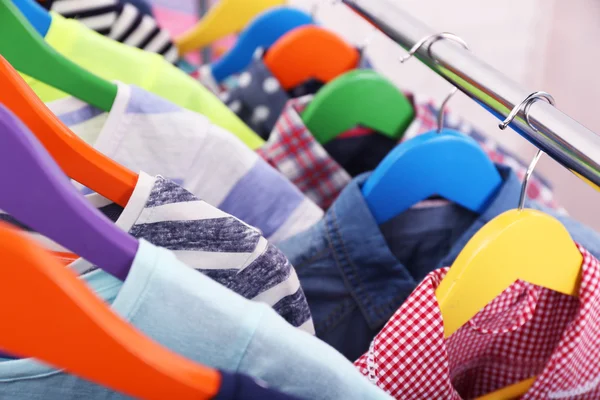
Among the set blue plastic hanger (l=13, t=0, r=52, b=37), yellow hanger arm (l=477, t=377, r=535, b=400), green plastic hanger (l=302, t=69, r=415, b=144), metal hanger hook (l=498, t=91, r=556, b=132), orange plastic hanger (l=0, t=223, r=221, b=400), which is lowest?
yellow hanger arm (l=477, t=377, r=535, b=400)

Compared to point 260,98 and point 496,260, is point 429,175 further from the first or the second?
point 260,98

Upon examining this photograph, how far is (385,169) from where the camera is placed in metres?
0.48

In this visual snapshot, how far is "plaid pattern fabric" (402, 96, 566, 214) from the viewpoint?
25.3 inches

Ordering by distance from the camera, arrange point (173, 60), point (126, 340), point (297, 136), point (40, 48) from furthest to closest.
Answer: point (173, 60), point (297, 136), point (40, 48), point (126, 340)

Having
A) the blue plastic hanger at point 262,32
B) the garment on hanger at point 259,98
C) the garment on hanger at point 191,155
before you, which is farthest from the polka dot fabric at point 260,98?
the garment on hanger at point 191,155

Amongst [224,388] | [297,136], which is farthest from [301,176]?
[224,388]

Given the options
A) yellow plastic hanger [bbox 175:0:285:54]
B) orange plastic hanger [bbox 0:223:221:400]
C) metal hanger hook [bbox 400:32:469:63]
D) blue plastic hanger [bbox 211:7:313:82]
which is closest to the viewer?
orange plastic hanger [bbox 0:223:221:400]

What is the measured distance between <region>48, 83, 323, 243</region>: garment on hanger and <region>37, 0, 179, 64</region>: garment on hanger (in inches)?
10.6

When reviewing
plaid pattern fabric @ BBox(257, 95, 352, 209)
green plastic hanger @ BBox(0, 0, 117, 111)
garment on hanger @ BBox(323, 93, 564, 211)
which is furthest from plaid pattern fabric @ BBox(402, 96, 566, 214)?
green plastic hanger @ BBox(0, 0, 117, 111)

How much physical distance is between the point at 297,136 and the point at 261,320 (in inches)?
14.4

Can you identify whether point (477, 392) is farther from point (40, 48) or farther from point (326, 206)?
point (40, 48)

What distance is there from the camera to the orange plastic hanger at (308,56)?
0.70m

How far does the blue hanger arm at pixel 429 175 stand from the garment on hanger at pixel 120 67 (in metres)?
0.19

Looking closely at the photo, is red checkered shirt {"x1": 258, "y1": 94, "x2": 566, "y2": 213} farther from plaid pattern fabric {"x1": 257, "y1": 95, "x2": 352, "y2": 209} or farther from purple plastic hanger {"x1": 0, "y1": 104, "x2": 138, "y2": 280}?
purple plastic hanger {"x1": 0, "y1": 104, "x2": 138, "y2": 280}
